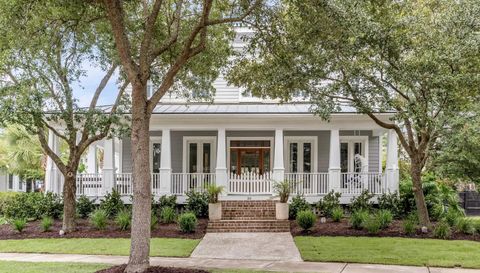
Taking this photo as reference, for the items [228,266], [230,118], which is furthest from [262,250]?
[230,118]

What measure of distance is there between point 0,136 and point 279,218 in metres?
20.6

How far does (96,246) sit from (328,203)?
8182 millimetres

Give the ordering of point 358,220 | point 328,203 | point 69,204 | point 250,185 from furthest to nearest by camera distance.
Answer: point 250,185 < point 328,203 < point 69,204 < point 358,220

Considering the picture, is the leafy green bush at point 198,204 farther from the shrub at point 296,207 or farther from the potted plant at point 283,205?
the shrub at point 296,207

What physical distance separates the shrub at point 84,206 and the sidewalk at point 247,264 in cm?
545

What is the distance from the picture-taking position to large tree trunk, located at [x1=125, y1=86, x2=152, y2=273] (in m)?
7.98

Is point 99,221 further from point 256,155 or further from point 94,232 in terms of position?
point 256,155

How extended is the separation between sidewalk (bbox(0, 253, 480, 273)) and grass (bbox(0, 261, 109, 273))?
55 centimetres

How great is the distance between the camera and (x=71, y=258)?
34.9 feet

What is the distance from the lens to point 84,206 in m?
16.7

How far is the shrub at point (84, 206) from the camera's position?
16.7 m

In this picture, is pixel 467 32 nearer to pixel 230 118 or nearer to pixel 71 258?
pixel 230 118

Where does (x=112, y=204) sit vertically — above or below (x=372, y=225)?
above

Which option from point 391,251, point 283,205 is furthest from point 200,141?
point 391,251
